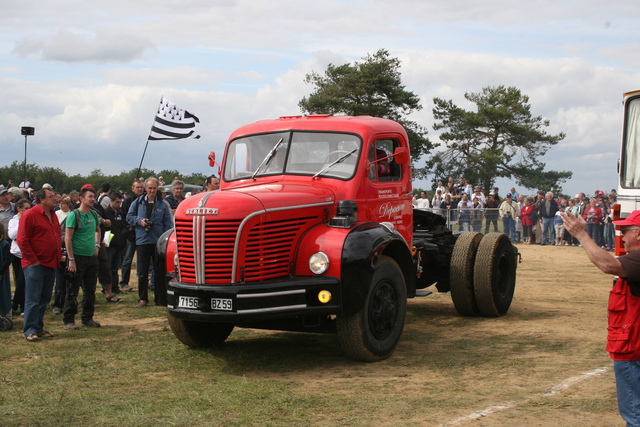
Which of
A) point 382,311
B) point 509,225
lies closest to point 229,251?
point 382,311

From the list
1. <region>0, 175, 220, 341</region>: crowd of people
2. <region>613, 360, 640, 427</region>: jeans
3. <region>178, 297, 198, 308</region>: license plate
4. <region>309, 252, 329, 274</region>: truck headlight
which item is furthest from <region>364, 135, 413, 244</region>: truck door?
<region>613, 360, 640, 427</region>: jeans

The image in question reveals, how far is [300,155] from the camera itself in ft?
28.0

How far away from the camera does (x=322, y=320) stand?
24.6 feet

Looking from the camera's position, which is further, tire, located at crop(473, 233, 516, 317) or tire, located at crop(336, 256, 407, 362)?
tire, located at crop(473, 233, 516, 317)

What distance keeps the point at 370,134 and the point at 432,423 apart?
4122 millimetres

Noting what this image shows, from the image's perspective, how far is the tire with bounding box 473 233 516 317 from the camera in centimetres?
1007

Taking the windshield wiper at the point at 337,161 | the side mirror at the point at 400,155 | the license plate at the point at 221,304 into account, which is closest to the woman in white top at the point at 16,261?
the windshield wiper at the point at 337,161

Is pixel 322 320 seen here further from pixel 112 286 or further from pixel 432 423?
pixel 112 286

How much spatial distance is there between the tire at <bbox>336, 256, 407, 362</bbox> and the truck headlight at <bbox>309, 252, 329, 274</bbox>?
0.57 m

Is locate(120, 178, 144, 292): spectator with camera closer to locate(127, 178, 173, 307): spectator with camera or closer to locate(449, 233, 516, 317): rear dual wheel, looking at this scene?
locate(127, 178, 173, 307): spectator with camera

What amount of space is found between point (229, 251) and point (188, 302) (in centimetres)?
67

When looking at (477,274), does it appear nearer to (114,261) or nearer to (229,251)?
(229,251)

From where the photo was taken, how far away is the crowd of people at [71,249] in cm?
883

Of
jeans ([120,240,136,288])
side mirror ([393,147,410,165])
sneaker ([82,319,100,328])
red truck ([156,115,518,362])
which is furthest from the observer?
jeans ([120,240,136,288])
